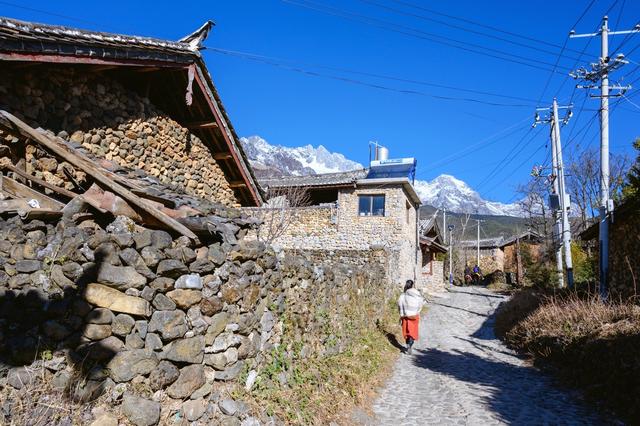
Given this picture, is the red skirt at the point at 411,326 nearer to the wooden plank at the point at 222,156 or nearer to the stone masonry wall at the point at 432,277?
the wooden plank at the point at 222,156

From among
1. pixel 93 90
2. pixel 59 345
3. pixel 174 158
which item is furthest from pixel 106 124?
pixel 59 345

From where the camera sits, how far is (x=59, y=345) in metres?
3.27

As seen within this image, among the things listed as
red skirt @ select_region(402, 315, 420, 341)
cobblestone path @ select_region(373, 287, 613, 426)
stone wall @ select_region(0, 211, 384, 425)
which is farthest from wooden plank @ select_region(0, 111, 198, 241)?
red skirt @ select_region(402, 315, 420, 341)

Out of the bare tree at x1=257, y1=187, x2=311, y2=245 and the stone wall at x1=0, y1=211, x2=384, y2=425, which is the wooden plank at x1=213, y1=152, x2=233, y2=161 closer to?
the stone wall at x1=0, y1=211, x2=384, y2=425

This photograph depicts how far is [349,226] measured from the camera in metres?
21.6

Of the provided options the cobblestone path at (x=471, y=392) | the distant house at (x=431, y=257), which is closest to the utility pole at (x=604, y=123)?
the cobblestone path at (x=471, y=392)

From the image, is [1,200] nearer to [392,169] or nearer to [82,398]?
[82,398]

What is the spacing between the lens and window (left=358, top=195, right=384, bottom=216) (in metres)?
21.7

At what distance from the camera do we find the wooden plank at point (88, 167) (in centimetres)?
424

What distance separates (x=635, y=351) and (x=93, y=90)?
30.5 ft

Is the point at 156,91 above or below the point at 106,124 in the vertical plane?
above

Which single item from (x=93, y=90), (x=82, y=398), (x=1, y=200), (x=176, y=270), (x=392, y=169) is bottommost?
(x=82, y=398)

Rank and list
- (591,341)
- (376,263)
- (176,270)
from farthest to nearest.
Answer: (376,263)
(591,341)
(176,270)

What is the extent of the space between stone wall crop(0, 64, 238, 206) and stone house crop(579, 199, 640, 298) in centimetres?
1070
